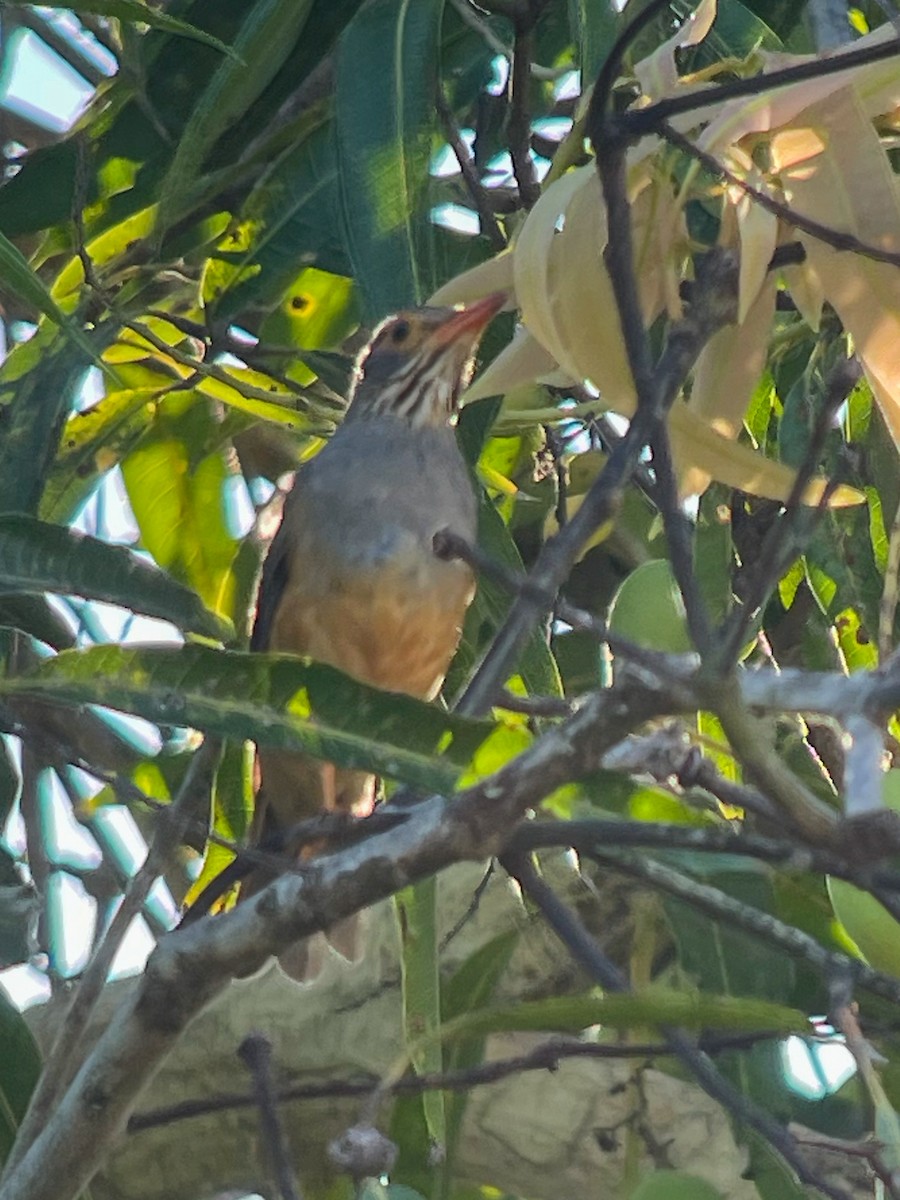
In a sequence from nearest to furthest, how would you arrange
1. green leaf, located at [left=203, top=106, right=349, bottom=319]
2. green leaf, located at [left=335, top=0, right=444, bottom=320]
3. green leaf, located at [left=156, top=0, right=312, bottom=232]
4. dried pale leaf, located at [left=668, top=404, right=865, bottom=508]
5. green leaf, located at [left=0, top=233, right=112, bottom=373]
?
dried pale leaf, located at [left=668, top=404, right=865, bottom=508], green leaf, located at [left=0, top=233, right=112, bottom=373], green leaf, located at [left=335, top=0, right=444, bottom=320], green leaf, located at [left=156, top=0, right=312, bottom=232], green leaf, located at [left=203, top=106, right=349, bottom=319]

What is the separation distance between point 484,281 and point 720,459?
0.93 feet

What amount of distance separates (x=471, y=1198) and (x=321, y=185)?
1528mm

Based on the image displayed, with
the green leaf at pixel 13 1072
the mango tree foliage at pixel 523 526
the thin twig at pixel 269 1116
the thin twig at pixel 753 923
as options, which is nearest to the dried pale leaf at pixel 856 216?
the mango tree foliage at pixel 523 526

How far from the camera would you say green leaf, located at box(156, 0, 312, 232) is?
260 cm

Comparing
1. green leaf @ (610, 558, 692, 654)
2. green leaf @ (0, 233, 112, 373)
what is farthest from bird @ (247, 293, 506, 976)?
green leaf @ (0, 233, 112, 373)

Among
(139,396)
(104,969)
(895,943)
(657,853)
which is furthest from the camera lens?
(139,396)

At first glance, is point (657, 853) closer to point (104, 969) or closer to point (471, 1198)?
point (104, 969)

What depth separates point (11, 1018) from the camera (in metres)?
2.43

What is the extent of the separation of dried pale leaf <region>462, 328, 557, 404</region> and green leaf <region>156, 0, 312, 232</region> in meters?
0.77

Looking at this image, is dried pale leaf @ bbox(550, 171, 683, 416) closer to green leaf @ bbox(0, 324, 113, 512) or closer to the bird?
green leaf @ bbox(0, 324, 113, 512)

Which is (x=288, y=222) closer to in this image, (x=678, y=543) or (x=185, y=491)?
(x=185, y=491)

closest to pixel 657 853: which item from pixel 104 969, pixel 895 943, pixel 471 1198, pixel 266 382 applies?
pixel 895 943

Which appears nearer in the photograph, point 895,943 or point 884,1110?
point 884,1110

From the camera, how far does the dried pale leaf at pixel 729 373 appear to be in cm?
190
